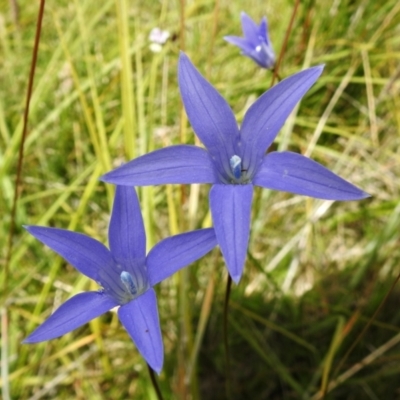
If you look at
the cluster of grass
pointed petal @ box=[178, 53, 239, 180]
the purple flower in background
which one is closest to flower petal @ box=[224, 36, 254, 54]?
the purple flower in background

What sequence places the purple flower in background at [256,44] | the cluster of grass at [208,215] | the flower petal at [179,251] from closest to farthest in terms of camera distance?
the flower petal at [179,251] → the purple flower in background at [256,44] → the cluster of grass at [208,215]

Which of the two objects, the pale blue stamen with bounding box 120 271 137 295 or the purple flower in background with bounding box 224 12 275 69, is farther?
the purple flower in background with bounding box 224 12 275 69

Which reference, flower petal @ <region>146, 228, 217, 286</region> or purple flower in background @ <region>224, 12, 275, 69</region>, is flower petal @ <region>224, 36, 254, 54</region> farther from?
A: flower petal @ <region>146, 228, 217, 286</region>

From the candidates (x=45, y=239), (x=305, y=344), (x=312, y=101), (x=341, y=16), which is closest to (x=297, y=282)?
(x=305, y=344)

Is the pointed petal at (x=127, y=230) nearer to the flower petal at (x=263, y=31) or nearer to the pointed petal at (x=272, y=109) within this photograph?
the pointed petal at (x=272, y=109)

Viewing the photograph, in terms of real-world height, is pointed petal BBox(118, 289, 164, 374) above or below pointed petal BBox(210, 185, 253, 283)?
below

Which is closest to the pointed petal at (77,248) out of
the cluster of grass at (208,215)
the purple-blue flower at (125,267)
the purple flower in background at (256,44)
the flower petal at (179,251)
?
the purple-blue flower at (125,267)

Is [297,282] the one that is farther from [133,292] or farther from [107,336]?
[133,292]
